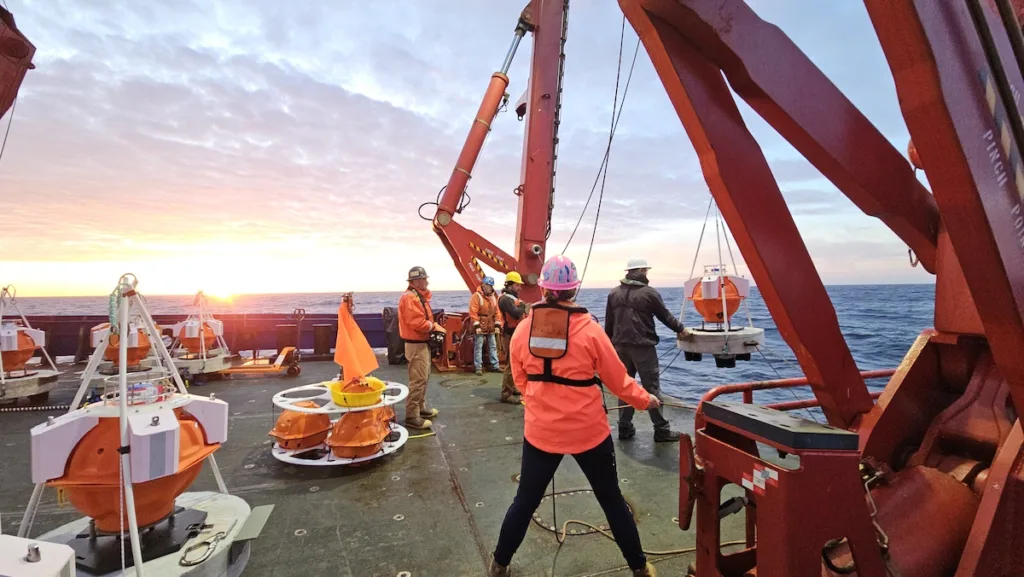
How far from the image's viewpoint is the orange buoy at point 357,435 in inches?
174

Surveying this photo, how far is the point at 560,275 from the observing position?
109 inches

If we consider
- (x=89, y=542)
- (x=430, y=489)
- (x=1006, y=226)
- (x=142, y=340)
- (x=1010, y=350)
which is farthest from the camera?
(x=142, y=340)

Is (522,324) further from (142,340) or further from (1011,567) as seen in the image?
(142,340)

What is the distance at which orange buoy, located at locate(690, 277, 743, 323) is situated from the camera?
3906 mm

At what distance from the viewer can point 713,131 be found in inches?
83.0

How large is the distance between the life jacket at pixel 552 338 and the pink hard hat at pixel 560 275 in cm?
13

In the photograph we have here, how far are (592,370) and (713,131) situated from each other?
1395 millimetres

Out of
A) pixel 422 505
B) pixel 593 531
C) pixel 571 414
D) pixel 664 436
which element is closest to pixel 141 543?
pixel 422 505

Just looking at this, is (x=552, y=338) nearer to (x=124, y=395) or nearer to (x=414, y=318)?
(x=124, y=395)

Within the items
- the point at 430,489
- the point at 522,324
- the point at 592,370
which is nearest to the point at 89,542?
the point at 430,489

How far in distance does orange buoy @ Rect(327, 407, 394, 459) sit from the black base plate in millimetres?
1617

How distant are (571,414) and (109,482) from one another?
242 cm

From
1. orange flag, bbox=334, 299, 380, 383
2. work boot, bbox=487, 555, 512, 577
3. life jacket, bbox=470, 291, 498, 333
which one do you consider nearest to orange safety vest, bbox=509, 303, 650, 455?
work boot, bbox=487, 555, 512, 577

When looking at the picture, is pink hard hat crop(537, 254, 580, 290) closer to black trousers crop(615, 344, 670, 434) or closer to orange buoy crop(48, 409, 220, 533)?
orange buoy crop(48, 409, 220, 533)
